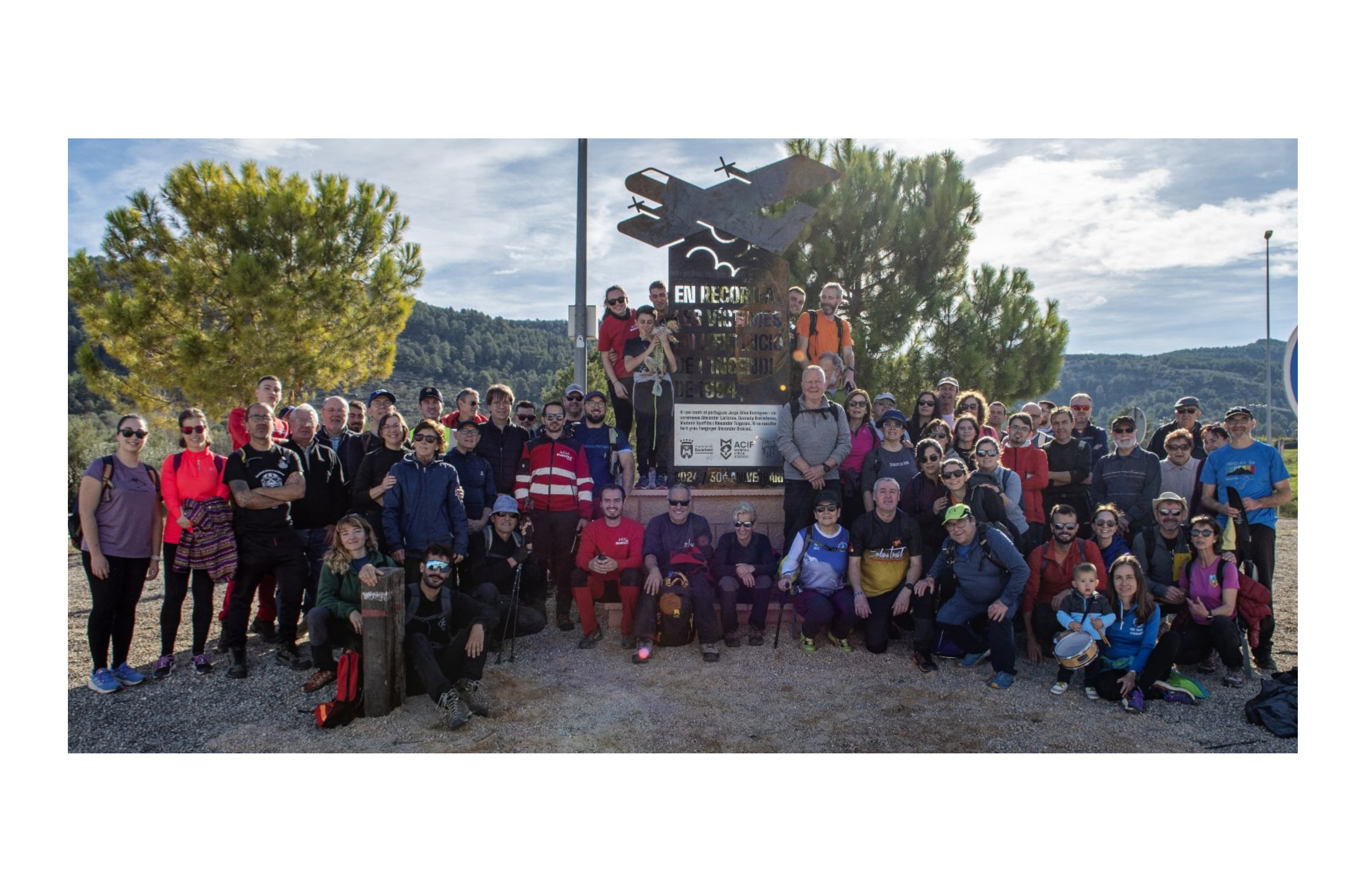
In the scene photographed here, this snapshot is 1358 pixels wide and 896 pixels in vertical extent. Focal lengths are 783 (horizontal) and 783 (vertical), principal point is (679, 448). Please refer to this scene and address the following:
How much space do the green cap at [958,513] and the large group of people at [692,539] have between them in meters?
0.03

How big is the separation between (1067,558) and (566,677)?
3.70 m

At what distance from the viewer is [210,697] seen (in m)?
5.01

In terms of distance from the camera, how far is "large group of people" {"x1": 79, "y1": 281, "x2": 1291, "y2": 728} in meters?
5.12

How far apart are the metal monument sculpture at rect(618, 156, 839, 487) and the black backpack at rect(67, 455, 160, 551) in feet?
14.1

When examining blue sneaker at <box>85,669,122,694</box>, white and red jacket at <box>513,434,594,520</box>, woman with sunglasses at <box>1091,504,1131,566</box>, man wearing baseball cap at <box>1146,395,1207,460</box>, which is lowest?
blue sneaker at <box>85,669,122,694</box>

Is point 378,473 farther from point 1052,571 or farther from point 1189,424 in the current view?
point 1189,424

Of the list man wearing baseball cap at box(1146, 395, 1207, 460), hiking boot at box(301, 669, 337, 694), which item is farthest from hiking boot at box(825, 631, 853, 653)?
hiking boot at box(301, 669, 337, 694)

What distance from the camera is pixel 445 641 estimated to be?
5121 millimetres

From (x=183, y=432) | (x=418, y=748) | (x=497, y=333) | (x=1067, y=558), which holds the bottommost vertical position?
(x=418, y=748)

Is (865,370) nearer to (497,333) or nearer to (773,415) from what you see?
(773,415)

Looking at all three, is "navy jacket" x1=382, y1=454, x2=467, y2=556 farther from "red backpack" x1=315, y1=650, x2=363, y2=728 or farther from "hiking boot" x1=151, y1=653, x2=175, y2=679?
"hiking boot" x1=151, y1=653, x2=175, y2=679

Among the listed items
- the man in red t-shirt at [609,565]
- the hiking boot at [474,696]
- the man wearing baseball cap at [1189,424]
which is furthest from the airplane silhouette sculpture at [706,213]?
the hiking boot at [474,696]

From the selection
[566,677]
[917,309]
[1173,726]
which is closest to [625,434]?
[566,677]

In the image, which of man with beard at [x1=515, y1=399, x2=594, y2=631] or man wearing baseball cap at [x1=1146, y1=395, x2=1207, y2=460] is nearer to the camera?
man with beard at [x1=515, y1=399, x2=594, y2=631]
